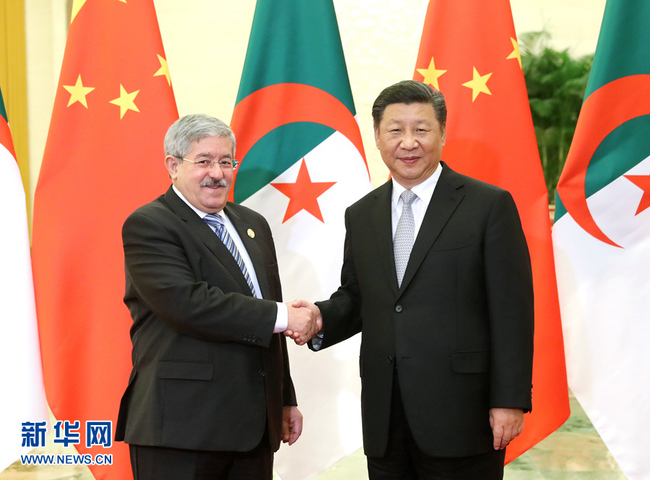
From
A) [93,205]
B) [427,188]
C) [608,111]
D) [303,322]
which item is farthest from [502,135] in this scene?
[93,205]

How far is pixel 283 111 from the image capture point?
8.68ft

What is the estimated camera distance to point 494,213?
1910mm

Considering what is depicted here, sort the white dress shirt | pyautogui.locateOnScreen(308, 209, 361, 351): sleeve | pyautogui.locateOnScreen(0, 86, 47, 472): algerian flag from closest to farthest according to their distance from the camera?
1. the white dress shirt
2. pyautogui.locateOnScreen(308, 209, 361, 351): sleeve
3. pyautogui.locateOnScreen(0, 86, 47, 472): algerian flag

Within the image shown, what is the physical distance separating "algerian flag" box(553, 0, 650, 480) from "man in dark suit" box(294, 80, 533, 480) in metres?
0.82

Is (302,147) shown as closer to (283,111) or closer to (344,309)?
(283,111)

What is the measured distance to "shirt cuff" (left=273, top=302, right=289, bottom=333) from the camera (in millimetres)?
1933

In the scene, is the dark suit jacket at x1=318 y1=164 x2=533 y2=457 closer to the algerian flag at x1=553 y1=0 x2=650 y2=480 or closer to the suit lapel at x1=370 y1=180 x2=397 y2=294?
the suit lapel at x1=370 y1=180 x2=397 y2=294

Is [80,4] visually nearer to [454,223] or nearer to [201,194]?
[201,194]

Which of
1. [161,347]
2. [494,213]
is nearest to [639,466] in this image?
[494,213]

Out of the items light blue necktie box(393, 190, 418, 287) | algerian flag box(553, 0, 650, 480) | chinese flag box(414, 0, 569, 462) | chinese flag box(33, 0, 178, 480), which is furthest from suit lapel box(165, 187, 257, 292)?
algerian flag box(553, 0, 650, 480)

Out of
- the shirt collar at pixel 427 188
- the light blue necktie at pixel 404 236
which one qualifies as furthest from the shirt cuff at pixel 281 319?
the shirt collar at pixel 427 188

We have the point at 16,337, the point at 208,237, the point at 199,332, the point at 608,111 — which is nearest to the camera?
the point at 199,332

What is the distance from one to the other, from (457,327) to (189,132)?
98cm

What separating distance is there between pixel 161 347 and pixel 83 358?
722mm
